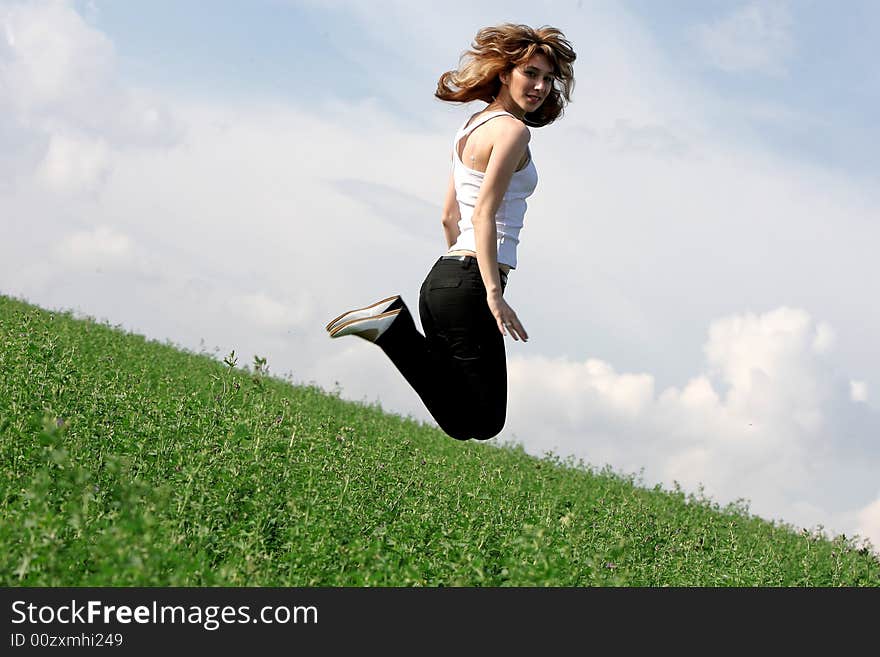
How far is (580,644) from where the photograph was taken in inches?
188

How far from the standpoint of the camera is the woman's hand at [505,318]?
5793 mm

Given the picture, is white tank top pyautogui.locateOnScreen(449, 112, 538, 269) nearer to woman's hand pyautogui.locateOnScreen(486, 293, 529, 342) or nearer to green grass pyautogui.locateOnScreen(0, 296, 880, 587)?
woman's hand pyautogui.locateOnScreen(486, 293, 529, 342)

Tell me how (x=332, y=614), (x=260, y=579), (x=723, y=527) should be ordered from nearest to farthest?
(x=332, y=614), (x=260, y=579), (x=723, y=527)

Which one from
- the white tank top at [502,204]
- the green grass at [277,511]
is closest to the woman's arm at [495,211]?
the white tank top at [502,204]

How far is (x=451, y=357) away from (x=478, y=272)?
0.61 m

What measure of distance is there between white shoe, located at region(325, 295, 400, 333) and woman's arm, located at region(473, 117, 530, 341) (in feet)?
2.66

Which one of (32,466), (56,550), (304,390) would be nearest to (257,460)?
(32,466)

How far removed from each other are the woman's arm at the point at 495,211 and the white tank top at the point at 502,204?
158mm

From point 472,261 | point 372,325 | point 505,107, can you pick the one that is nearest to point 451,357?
point 372,325

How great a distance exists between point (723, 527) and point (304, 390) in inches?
297

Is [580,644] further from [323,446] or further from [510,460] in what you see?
[510,460]

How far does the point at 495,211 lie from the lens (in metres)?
5.77

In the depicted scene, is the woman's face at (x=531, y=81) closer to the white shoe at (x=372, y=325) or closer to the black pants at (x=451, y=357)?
the black pants at (x=451, y=357)

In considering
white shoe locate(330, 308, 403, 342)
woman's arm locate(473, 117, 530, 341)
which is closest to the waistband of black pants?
woman's arm locate(473, 117, 530, 341)
